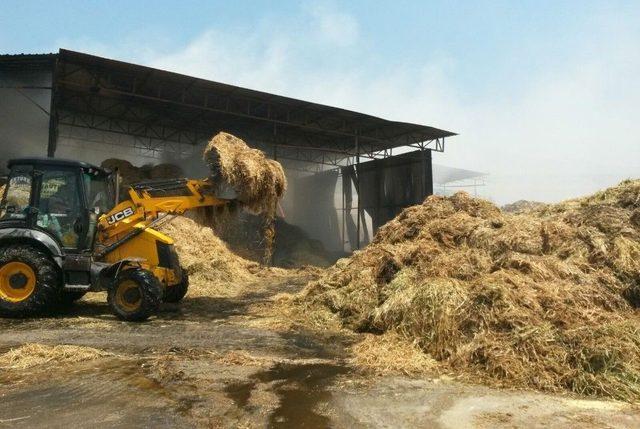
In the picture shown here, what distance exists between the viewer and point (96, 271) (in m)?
7.96

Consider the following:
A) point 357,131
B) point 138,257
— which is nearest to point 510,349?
point 138,257

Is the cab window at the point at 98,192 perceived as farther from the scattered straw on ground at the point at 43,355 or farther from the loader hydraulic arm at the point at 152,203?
the scattered straw on ground at the point at 43,355

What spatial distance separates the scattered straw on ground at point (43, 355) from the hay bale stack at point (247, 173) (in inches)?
163

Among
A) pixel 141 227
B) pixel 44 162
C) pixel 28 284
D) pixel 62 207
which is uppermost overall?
pixel 44 162

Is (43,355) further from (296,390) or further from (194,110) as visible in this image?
(194,110)

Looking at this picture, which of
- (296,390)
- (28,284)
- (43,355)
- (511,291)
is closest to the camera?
(296,390)

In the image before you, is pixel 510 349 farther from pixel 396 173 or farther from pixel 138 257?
pixel 396 173

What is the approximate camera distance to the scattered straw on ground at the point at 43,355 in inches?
199

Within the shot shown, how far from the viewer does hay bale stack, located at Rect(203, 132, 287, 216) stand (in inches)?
350

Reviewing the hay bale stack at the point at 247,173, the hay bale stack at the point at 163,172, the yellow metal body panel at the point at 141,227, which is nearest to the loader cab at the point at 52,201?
the yellow metal body panel at the point at 141,227

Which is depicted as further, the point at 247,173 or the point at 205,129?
the point at 205,129

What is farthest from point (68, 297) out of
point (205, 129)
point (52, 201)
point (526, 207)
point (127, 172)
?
point (205, 129)

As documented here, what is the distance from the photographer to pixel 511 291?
6.02 m

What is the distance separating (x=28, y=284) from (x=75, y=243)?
99 centimetres
